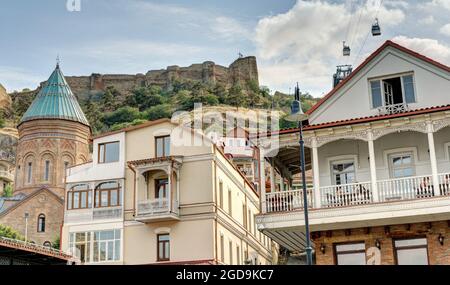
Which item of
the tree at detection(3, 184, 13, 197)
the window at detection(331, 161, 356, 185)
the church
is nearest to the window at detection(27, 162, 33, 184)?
the church

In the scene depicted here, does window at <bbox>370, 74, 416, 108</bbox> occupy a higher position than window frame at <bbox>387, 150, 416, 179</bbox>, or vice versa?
window at <bbox>370, 74, 416, 108</bbox>

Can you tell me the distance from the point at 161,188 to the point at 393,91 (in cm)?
2007

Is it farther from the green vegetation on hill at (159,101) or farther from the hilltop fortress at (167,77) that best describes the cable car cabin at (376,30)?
the hilltop fortress at (167,77)

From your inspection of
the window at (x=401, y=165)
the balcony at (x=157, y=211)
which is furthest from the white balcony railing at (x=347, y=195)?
A: the balcony at (x=157, y=211)

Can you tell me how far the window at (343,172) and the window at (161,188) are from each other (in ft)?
60.8

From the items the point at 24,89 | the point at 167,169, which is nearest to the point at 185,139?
the point at 167,169

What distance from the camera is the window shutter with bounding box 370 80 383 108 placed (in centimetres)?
2619

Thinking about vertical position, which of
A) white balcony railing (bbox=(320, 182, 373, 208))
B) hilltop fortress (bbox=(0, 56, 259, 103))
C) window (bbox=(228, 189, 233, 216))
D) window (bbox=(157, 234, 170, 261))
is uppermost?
hilltop fortress (bbox=(0, 56, 259, 103))

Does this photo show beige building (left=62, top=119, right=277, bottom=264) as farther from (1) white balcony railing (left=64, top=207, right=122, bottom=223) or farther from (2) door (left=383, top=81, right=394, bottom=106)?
(2) door (left=383, top=81, right=394, bottom=106)

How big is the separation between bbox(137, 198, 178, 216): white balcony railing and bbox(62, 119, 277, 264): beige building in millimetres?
59

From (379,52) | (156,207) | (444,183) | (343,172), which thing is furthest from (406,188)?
(156,207)

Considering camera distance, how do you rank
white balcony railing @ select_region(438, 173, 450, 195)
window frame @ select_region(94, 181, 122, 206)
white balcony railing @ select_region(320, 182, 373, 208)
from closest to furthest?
white balcony railing @ select_region(438, 173, 450, 195)
white balcony railing @ select_region(320, 182, 373, 208)
window frame @ select_region(94, 181, 122, 206)
